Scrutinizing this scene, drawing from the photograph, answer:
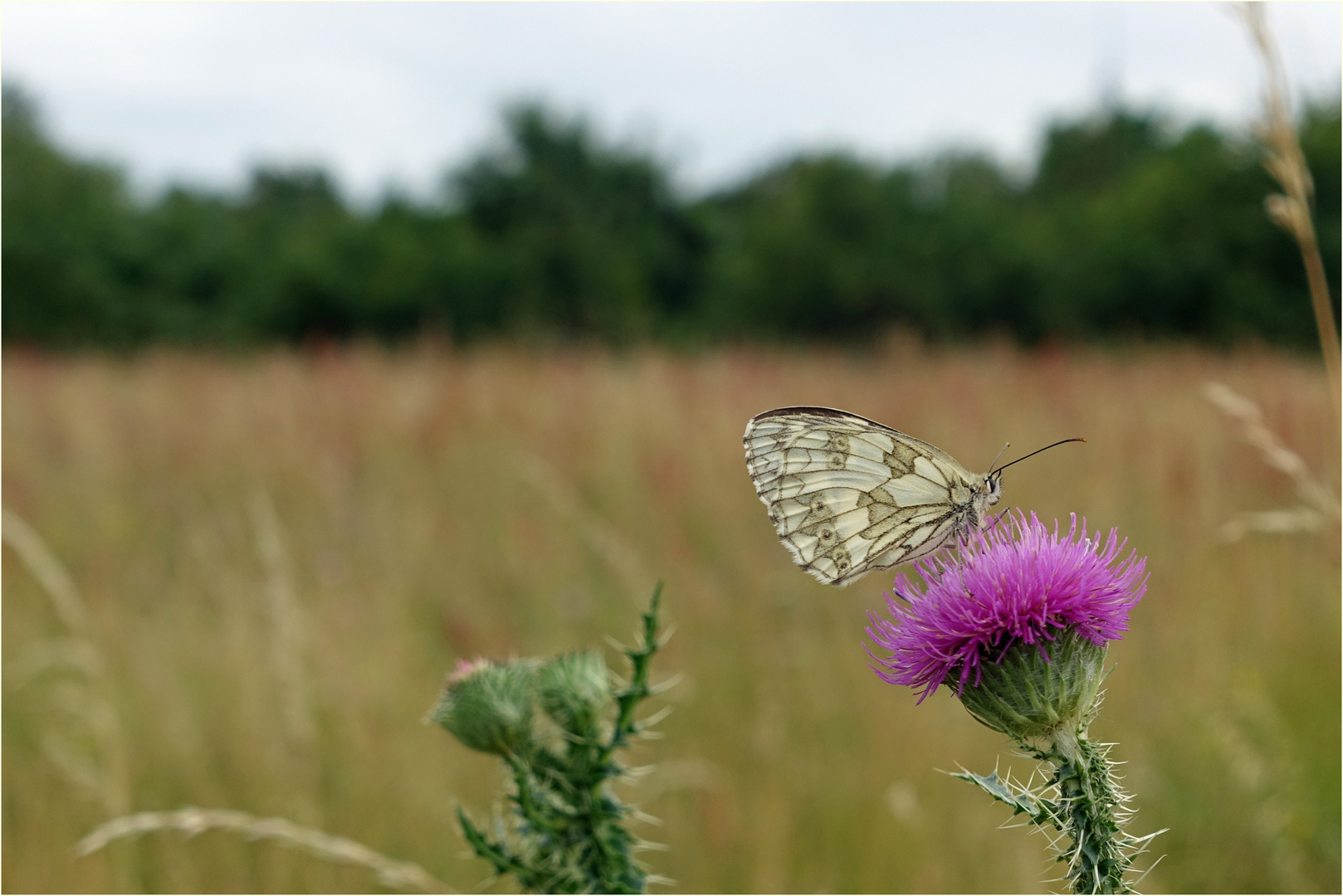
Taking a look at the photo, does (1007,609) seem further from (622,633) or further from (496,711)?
(622,633)

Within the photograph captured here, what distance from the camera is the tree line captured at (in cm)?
2862

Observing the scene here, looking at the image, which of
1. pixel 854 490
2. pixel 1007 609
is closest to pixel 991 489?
pixel 854 490

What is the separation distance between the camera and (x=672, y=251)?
4141 centimetres

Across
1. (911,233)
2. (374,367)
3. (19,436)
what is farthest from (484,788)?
(911,233)

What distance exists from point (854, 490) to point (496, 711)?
0.73 m

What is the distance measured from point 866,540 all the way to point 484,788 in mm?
3413

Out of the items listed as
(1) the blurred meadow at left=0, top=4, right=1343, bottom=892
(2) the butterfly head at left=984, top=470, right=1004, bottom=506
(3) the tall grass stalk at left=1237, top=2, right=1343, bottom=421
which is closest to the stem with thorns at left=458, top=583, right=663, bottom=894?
(1) the blurred meadow at left=0, top=4, right=1343, bottom=892

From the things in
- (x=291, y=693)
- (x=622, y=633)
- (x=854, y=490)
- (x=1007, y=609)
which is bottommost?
(x=1007, y=609)

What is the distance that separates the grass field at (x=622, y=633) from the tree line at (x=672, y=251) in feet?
49.8

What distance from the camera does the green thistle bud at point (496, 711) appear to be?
166cm

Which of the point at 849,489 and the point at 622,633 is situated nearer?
the point at 849,489

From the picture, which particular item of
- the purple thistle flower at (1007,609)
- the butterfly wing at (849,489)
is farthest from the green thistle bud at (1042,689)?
the butterfly wing at (849,489)

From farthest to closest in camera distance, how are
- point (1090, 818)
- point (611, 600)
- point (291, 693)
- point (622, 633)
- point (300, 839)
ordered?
point (611, 600) → point (622, 633) → point (291, 693) → point (300, 839) → point (1090, 818)

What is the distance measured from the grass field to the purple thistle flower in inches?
40.1
